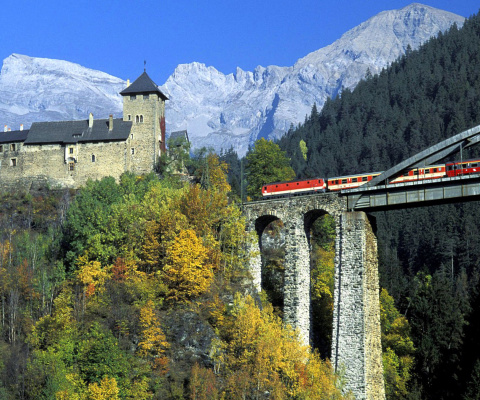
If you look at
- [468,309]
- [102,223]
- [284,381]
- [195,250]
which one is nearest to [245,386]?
[284,381]

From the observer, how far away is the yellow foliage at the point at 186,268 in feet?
179

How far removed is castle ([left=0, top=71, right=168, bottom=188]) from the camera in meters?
83.1

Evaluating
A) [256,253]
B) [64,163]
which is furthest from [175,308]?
[64,163]

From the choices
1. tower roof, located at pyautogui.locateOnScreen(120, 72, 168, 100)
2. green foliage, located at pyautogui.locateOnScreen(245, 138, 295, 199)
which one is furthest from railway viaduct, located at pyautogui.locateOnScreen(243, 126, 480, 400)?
tower roof, located at pyautogui.locateOnScreen(120, 72, 168, 100)

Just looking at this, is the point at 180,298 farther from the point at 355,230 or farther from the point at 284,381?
the point at 355,230

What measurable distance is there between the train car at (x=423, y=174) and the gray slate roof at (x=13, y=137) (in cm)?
5234

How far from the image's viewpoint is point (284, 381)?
161ft

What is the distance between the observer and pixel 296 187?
59.5 m

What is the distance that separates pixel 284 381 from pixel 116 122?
46445 mm

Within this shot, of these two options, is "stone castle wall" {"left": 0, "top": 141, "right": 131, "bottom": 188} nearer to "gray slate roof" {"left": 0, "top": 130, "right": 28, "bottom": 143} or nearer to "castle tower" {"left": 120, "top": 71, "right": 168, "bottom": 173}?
"castle tower" {"left": 120, "top": 71, "right": 168, "bottom": 173}

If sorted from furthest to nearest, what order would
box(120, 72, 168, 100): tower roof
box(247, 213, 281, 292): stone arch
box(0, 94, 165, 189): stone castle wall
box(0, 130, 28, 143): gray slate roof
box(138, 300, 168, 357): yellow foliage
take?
box(0, 130, 28, 143): gray slate roof → box(120, 72, 168, 100): tower roof → box(0, 94, 165, 189): stone castle wall → box(247, 213, 281, 292): stone arch → box(138, 300, 168, 357): yellow foliage

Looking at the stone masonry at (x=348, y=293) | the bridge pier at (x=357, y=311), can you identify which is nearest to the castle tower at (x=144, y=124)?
the stone masonry at (x=348, y=293)

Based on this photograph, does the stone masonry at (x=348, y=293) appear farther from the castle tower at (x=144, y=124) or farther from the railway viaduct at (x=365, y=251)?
the castle tower at (x=144, y=124)

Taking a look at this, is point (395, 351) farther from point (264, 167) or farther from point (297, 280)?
point (264, 167)
